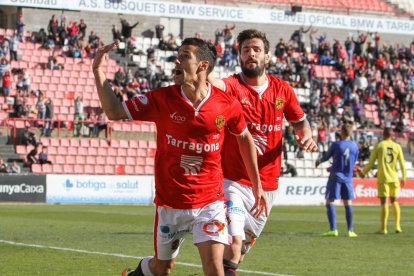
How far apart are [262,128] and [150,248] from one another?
6112 mm

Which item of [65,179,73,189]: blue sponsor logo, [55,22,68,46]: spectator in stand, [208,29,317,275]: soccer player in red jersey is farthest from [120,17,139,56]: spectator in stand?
[208,29,317,275]: soccer player in red jersey

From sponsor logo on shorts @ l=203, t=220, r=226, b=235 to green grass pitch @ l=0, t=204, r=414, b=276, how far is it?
3.67 m

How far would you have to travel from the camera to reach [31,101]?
125ft

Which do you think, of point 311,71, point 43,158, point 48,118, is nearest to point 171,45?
point 311,71

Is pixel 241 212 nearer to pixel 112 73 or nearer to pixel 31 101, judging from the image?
pixel 31 101

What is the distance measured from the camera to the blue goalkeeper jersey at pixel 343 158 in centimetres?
1931

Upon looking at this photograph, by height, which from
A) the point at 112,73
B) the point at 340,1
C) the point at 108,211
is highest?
the point at 340,1

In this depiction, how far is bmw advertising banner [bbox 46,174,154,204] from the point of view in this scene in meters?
33.3

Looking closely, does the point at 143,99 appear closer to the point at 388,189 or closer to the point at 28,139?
the point at 388,189

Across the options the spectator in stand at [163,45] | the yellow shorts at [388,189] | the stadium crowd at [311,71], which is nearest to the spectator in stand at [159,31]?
the stadium crowd at [311,71]

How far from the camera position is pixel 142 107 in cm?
821

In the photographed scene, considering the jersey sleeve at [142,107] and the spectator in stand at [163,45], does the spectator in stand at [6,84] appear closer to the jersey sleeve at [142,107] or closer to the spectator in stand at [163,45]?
the spectator in stand at [163,45]

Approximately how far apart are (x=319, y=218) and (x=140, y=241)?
962 cm

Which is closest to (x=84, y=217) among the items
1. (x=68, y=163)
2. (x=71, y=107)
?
(x=68, y=163)
